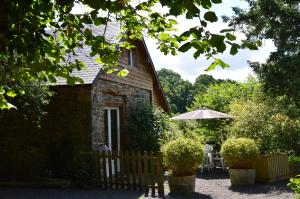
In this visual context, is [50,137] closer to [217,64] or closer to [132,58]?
[132,58]

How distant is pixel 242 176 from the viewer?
11.1m

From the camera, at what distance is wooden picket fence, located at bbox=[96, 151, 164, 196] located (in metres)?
9.99

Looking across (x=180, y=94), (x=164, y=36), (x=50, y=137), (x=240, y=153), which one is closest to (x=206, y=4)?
(x=164, y=36)

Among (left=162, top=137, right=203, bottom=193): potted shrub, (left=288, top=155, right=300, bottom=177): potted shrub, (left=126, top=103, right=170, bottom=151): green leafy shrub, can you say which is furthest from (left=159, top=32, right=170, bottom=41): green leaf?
(left=126, top=103, right=170, bottom=151): green leafy shrub

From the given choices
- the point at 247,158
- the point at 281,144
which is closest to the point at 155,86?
the point at 281,144

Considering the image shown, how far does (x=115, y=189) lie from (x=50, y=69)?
25.3ft

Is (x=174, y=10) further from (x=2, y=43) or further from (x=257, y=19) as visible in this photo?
(x=257, y=19)

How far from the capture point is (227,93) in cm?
2550

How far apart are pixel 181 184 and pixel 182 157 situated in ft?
2.25

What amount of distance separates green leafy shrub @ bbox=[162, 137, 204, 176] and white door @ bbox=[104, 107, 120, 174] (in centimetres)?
339

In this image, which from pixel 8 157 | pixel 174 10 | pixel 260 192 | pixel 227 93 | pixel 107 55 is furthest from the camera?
pixel 227 93

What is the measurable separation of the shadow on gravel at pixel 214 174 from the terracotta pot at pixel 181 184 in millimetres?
2815

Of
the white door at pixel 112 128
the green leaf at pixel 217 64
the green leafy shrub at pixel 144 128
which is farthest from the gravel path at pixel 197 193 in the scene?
the green leaf at pixel 217 64

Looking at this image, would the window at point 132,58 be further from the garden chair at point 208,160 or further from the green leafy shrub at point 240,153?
the green leafy shrub at point 240,153
